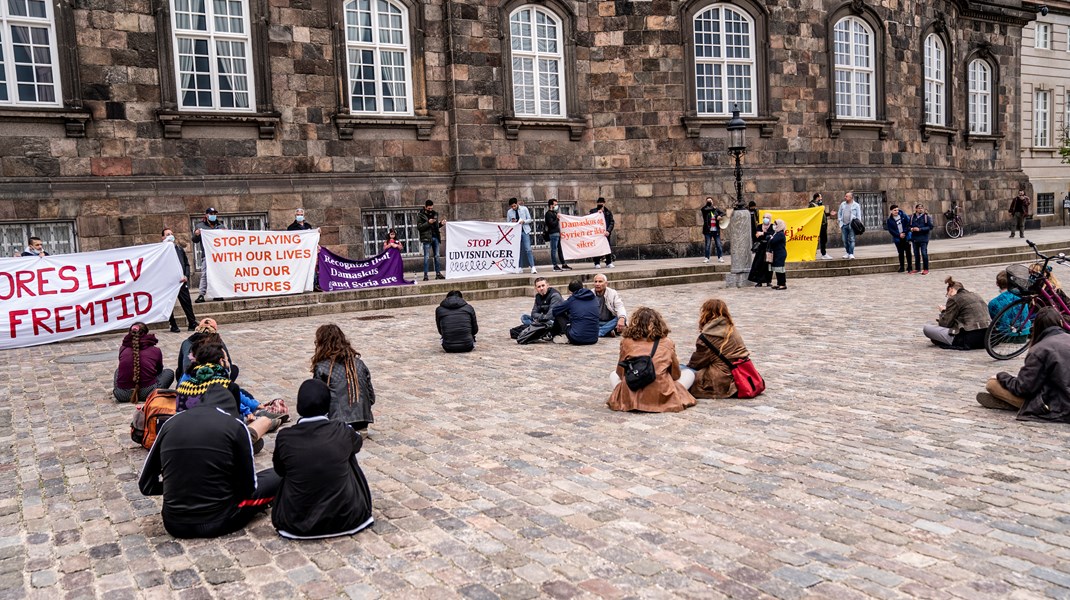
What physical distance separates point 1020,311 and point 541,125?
49.9 feet

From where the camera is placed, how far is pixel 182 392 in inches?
257

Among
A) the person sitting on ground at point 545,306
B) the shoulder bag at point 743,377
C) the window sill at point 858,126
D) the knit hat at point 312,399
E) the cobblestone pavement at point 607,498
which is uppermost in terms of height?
the window sill at point 858,126

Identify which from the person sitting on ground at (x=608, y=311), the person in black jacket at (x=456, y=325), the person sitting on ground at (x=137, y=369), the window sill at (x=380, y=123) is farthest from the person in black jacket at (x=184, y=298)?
the person sitting on ground at (x=608, y=311)

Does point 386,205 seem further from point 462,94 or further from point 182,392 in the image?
point 182,392

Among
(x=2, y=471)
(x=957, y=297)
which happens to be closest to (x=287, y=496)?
(x=2, y=471)

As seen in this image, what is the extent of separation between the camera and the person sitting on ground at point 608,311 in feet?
44.8

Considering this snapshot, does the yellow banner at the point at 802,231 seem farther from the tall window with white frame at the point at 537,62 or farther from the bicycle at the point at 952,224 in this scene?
the bicycle at the point at 952,224

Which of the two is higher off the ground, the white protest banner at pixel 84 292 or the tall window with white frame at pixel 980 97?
the tall window with white frame at pixel 980 97

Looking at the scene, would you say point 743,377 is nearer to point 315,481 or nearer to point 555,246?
point 315,481

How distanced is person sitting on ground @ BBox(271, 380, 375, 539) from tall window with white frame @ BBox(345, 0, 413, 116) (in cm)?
1766

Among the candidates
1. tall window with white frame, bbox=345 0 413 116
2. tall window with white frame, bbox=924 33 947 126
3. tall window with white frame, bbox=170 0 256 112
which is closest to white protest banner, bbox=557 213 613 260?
tall window with white frame, bbox=345 0 413 116

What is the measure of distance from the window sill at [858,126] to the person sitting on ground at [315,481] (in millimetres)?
25247

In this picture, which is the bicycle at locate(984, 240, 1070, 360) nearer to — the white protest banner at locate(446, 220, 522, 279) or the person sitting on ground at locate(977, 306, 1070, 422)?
the person sitting on ground at locate(977, 306, 1070, 422)

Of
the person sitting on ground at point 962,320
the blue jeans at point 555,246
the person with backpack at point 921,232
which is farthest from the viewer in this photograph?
the blue jeans at point 555,246
